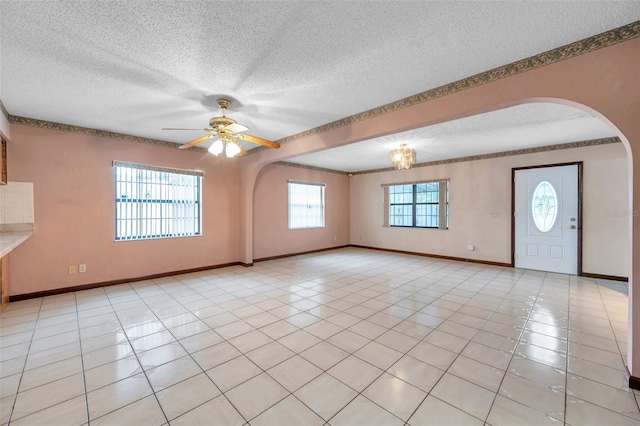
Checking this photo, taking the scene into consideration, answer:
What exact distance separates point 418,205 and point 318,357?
5.66 m

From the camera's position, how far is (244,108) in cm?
320

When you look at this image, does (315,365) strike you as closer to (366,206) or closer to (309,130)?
(309,130)

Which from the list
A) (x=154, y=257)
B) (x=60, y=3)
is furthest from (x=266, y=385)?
(x=154, y=257)

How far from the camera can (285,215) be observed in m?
6.78

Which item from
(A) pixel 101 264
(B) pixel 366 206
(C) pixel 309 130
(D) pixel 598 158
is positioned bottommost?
(A) pixel 101 264

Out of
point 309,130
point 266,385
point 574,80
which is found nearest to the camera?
point 266,385

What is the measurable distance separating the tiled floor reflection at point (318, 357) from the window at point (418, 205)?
2.72 meters

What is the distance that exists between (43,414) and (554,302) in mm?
5154

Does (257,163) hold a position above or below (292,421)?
above

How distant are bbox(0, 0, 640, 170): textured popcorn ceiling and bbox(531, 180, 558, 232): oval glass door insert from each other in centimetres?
402

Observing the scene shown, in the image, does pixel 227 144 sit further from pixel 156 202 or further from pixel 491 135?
pixel 491 135

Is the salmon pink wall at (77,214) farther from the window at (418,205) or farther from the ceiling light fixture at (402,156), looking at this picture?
the window at (418,205)

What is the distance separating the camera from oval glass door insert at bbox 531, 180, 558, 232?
498cm

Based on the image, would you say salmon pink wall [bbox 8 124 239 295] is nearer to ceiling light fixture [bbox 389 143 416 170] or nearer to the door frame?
ceiling light fixture [bbox 389 143 416 170]
